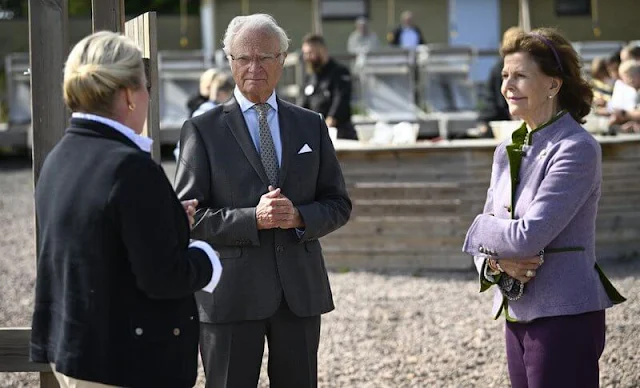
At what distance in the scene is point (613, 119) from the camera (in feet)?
35.2

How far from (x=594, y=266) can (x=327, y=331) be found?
12.3 ft

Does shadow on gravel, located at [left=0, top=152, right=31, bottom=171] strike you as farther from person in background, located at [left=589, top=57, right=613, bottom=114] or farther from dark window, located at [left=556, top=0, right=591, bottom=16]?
dark window, located at [left=556, top=0, right=591, bottom=16]

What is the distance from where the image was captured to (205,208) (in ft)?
14.0

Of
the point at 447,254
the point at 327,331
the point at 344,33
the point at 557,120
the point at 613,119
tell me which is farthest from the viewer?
the point at 344,33

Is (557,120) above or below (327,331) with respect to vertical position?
above

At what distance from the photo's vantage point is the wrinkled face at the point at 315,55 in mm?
11266

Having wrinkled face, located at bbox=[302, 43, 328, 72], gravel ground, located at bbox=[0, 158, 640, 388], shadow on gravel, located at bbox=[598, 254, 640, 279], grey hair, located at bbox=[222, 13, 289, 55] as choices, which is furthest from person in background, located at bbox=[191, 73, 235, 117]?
grey hair, located at bbox=[222, 13, 289, 55]

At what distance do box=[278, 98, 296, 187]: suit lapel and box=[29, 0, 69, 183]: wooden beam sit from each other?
91 centimetres

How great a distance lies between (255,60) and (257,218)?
0.62 m

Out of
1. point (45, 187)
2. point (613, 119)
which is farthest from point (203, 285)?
point (613, 119)

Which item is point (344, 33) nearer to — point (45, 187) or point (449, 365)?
Answer: point (449, 365)

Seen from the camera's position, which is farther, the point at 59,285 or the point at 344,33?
the point at 344,33

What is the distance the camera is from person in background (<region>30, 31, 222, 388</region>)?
10.3 feet

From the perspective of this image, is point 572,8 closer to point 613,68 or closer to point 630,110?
point 613,68
